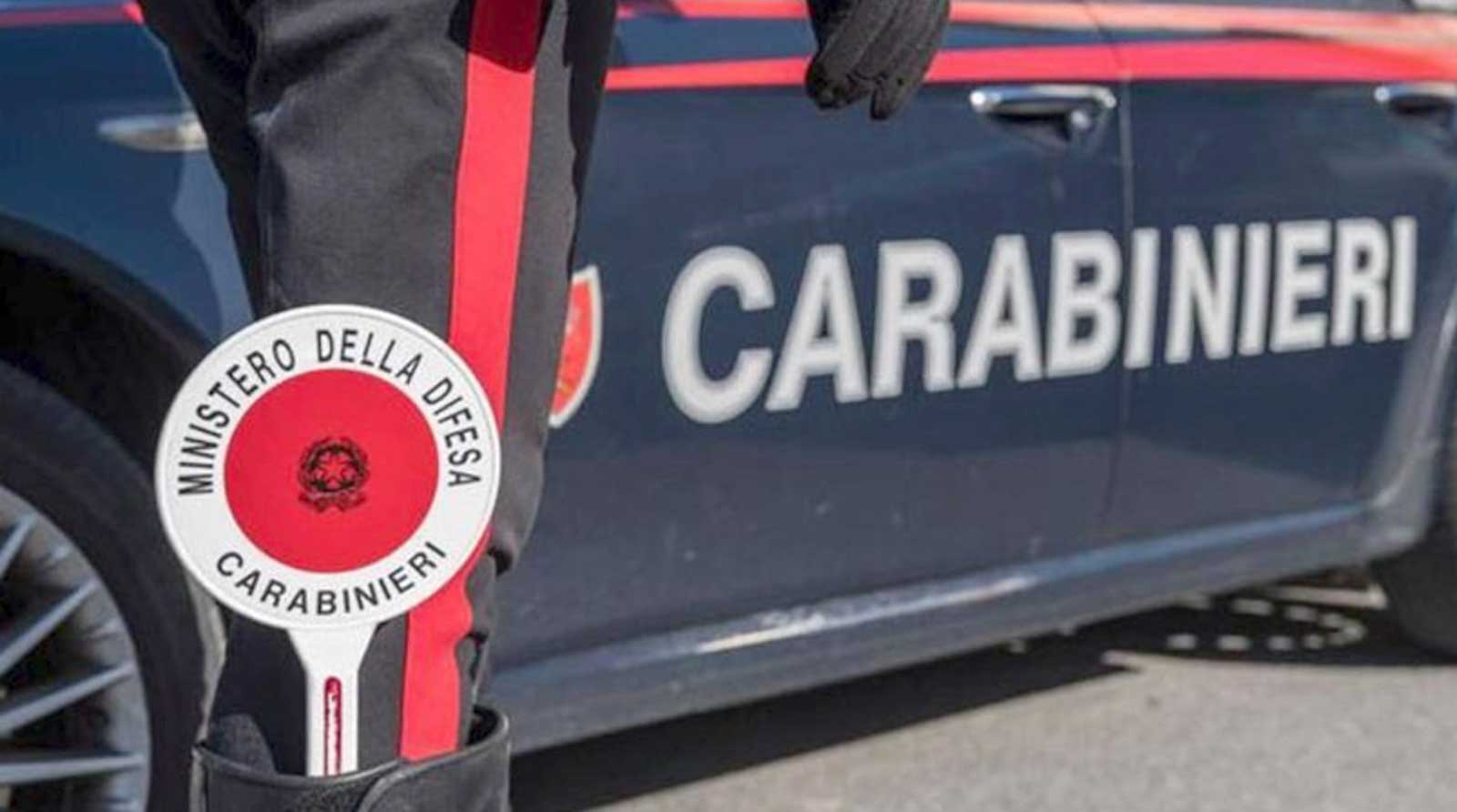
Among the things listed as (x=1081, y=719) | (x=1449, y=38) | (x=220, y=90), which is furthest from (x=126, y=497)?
(x=1449, y=38)

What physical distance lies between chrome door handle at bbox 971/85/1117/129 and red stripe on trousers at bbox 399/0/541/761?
6.01 feet

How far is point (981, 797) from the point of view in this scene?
12.4 feet

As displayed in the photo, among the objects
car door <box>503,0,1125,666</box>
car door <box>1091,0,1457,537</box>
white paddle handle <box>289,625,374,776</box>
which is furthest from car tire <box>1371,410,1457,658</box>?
white paddle handle <box>289,625,374,776</box>

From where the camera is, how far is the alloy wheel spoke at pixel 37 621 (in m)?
2.78

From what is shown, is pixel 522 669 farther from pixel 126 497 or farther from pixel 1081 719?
pixel 1081 719

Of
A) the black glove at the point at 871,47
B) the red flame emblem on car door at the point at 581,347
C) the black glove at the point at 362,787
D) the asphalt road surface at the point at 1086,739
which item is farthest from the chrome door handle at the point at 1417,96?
the black glove at the point at 362,787

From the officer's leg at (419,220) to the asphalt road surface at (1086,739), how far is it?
1893mm

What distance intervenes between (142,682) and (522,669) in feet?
1.50

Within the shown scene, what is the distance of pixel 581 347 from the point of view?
10.0 ft

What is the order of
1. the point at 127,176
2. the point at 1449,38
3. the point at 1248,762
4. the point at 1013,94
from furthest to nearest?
the point at 1449,38, the point at 1248,762, the point at 1013,94, the point at 127,176

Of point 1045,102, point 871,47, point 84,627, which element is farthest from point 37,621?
point 1045,102

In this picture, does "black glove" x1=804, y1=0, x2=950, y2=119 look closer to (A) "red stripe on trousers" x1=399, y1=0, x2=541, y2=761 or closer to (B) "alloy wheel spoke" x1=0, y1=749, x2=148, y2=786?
(A) "red stripe on trousers" x1=399, y1=0, x2=541, y2=761

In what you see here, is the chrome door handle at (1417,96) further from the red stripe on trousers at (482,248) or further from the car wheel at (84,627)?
the red stripe on trousers at (482,248)

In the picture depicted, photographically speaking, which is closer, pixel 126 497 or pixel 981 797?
pixel 126 497
